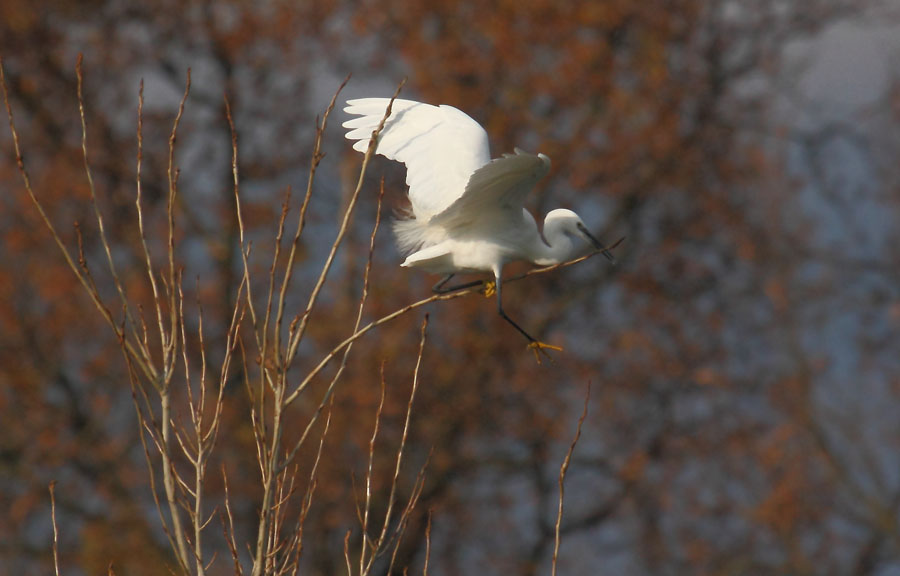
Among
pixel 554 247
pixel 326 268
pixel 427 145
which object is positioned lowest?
pixel 326 268

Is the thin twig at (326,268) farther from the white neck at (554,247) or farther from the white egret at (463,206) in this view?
the white neck at (554,247)

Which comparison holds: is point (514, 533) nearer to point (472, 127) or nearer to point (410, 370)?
point (410, 370)

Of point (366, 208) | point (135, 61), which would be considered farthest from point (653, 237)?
point (135, 61)

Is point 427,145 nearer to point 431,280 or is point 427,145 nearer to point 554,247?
point 554,247

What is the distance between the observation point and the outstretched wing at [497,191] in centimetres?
382

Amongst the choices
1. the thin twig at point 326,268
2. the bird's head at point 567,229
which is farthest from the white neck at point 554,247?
the thin twig at point 326,268

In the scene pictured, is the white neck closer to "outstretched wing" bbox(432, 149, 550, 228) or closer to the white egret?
the white egret

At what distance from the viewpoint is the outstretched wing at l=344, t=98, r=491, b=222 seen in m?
4.28

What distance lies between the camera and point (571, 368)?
13312 mm

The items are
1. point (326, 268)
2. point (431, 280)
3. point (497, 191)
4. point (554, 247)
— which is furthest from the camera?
point (431, 280)

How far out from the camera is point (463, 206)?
13.7 ft

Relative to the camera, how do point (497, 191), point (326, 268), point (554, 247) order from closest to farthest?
point (326, 268), point (497, 191), point (554, 247)

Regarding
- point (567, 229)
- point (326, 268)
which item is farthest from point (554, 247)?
point (326, 268)

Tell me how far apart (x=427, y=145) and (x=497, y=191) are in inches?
22.3
